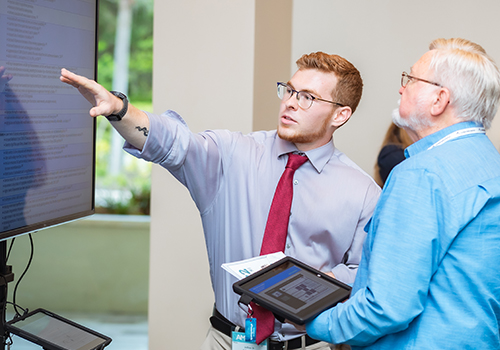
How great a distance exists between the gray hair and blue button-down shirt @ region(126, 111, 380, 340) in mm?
573

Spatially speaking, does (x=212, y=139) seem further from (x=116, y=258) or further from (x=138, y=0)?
(x=138, y=0)

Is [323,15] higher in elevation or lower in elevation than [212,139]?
higher

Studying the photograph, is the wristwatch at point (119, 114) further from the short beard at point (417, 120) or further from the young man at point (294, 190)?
the short beard at point (417, 120)

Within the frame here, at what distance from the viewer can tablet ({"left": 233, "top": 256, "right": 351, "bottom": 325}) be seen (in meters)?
1.17

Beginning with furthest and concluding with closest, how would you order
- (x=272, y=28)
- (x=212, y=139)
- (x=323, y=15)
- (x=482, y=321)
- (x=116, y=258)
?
(x=116, y=258), (x=323, y=15), (x=272, y=28), (x=212, y=139), (x=482, y=321)

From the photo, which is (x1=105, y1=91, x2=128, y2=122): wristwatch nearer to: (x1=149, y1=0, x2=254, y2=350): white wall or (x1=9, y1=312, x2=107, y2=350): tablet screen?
(x1=9, y1=312, x2=107, y2=350): tablet screen

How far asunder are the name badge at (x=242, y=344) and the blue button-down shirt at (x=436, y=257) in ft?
1.51

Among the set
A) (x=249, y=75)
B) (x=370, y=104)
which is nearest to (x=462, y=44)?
(x=249, y=75)

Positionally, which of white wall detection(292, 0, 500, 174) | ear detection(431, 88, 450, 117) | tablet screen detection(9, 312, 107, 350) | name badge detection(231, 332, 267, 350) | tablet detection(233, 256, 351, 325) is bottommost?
name badge detection(231, 332, 267, 350)

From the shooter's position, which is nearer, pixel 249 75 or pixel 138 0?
pixel 249 75

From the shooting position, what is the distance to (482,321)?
1.12 meters

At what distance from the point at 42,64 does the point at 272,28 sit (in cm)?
176

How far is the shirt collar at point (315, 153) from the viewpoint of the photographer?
1.72 meters

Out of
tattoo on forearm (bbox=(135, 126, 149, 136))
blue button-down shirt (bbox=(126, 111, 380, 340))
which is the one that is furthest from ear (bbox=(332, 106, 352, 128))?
tattoo on forearm (bbox=(135, 126, 149, 136))
